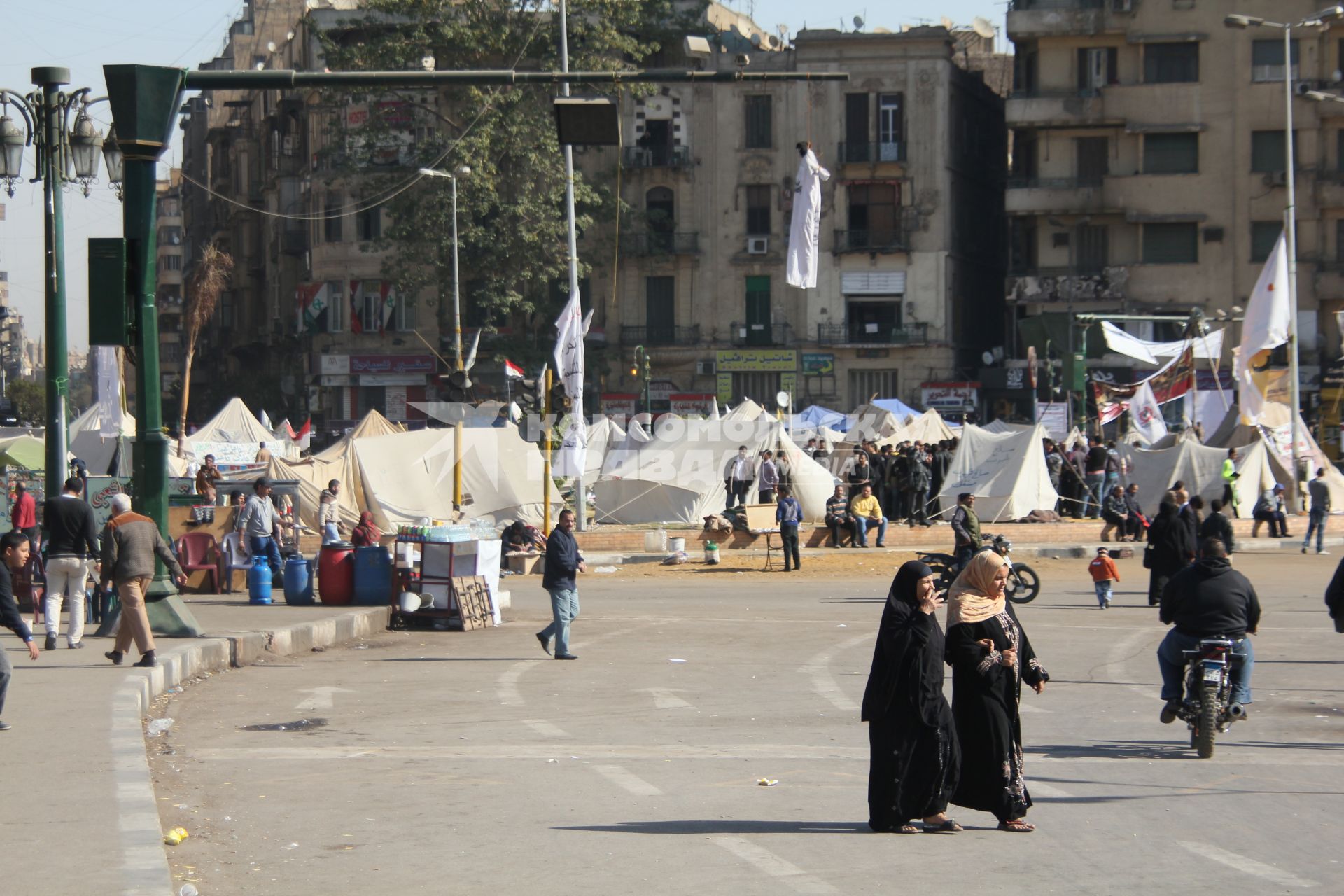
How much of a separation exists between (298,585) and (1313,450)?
2464 cm

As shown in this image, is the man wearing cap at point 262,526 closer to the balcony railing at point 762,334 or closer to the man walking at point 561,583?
the man walking at point 561,583

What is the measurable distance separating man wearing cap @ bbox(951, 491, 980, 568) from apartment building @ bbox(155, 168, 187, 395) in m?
80.4

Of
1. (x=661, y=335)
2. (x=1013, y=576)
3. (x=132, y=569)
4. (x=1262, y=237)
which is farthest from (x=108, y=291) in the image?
(x=1262, y=237)

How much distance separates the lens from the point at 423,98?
57.2 meters

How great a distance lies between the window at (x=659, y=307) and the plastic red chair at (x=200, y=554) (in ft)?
130

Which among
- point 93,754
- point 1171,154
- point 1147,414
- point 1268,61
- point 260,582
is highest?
point 1268,61

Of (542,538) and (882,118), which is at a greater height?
(882,118)

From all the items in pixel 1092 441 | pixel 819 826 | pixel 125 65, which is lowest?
pixel 819 826

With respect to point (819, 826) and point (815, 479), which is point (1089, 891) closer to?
point (819, 826)

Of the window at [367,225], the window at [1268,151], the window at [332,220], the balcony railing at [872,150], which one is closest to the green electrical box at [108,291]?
the balcony railing at [872,150]

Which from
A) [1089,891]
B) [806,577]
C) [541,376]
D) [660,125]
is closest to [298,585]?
[541,376]

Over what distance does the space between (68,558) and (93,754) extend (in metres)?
5.72

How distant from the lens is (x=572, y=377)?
28859 mm

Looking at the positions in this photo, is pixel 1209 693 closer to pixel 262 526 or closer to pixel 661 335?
pixel 262 526
